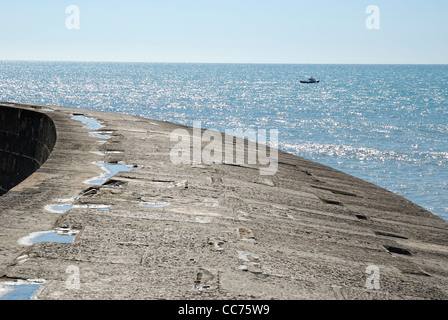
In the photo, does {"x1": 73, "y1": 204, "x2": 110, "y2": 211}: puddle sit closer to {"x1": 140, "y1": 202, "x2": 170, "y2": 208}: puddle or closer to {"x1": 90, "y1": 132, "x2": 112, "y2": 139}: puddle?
{"x1": 140, "y1": 202, "x2": 170, "y2": 208}: puddle

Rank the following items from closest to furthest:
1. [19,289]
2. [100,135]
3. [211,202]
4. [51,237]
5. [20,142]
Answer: [19,289]
[51,237]
[211,202]
[100,135]
[20,142]

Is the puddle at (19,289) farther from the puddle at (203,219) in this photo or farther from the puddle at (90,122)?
the puddle at (90,122)

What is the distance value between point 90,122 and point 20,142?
1463 mm

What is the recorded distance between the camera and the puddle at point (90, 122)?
10.7 m

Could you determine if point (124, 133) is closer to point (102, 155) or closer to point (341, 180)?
point (102, 155)

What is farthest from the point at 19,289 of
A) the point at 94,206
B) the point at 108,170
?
the point at 108,170

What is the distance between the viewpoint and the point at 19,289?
120 inches

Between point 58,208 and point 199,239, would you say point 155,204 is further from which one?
point 199,239

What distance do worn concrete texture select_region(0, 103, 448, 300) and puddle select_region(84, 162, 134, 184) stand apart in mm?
104

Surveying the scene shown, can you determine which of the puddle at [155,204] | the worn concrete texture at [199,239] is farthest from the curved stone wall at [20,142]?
the puddle at [155,204]
